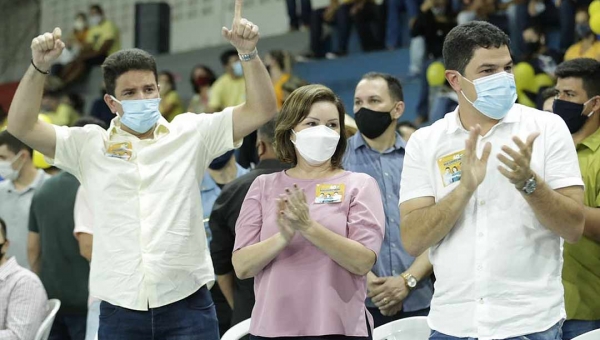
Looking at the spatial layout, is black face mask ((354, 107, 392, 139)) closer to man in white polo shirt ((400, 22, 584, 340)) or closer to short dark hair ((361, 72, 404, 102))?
short dark hair ((361, 72, 404, 102))

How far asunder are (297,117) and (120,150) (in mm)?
757

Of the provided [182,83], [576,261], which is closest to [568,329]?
[576,261]

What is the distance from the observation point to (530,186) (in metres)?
2.78

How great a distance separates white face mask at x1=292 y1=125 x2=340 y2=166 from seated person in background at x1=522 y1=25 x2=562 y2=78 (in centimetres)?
499

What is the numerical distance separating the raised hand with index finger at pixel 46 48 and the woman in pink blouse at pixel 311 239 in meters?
0.94

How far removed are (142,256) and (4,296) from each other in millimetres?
1522

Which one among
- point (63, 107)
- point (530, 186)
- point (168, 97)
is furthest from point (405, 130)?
point (63, 107)

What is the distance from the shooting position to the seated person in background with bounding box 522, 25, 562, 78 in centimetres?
804

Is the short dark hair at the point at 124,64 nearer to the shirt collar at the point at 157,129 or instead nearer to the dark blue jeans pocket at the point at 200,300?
the shirt collar at the point at 157,129

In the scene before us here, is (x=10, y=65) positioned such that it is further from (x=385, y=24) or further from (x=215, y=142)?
(x=215, y=142)

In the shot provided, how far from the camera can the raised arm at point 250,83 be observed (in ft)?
11.6

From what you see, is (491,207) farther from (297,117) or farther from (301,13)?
(301,13)

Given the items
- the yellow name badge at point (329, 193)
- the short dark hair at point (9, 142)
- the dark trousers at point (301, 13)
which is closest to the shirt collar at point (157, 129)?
the yellow name badge at point (329, 193)

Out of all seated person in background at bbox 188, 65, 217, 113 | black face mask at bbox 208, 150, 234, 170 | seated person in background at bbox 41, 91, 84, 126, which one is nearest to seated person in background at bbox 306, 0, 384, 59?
seated person in background at bbox 188, 65, 217, 113
